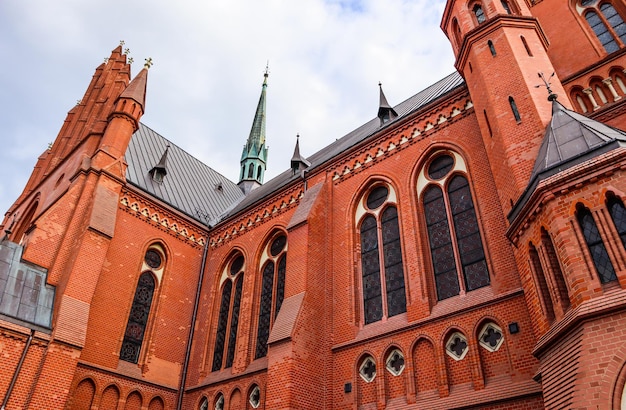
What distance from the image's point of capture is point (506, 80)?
10.9 meters

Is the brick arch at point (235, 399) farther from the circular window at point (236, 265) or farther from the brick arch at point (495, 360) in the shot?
the brick arch at point (495, 360)

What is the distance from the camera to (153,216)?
17031 mm

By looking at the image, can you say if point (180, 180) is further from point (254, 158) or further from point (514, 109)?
point (514, 109)

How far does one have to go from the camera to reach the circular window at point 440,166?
40.7ft

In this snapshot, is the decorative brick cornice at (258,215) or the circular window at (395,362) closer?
the circular window at (395,362)

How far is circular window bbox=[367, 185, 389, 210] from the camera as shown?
1357 cm

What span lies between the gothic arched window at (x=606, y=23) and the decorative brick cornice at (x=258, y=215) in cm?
993

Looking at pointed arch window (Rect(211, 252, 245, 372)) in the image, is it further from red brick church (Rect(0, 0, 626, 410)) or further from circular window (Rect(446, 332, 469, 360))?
circular window (Rect(446, 332, 469, 360))

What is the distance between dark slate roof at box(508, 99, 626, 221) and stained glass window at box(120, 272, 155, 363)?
11.9 metres

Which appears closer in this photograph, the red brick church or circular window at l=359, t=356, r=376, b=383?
the red brick church

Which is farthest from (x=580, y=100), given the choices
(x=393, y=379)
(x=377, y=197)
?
(x=393, y=379)

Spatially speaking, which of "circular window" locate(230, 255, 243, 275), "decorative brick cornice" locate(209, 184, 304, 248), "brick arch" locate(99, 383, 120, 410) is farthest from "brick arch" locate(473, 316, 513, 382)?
"brick arch" locate(99, 383, 120, 410)

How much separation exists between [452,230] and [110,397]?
10515 millimetres

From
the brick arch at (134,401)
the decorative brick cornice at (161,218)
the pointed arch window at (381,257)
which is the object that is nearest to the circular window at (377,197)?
the pointed arch window at (381,257)
